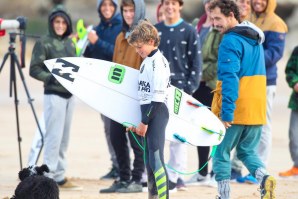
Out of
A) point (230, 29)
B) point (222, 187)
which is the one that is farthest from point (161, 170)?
point (230, 29)

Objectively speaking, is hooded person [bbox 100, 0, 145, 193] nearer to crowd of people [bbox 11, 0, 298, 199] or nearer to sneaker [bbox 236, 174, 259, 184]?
crowd of people [bbox 11, 0, 298, 199]

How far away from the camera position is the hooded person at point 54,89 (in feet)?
28.8

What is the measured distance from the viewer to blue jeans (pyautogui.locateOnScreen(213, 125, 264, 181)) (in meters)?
7.43

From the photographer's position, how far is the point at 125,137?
28.5 feet

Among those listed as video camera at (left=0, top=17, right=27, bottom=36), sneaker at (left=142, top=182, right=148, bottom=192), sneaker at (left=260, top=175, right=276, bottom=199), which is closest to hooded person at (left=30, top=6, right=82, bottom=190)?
video camera at (left=0, top=17, right=27, bottom=36)

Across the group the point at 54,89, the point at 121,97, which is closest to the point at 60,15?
the point at 54,89

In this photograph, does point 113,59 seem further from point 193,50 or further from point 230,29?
point 230,29

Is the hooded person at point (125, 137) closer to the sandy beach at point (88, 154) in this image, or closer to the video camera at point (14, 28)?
the sandy beach at point (88, 154)

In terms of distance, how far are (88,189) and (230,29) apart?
2.41 m

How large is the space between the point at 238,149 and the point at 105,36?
2.48 metres

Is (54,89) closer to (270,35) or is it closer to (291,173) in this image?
(270,35)

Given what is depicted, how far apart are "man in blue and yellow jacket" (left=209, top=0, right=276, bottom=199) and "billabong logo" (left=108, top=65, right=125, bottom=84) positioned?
87 cm

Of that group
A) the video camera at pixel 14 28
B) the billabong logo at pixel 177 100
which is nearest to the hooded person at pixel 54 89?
the video camera at pixel 14 28

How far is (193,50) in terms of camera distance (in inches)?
344
